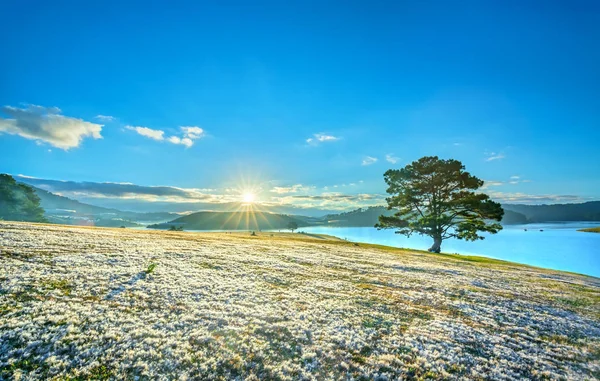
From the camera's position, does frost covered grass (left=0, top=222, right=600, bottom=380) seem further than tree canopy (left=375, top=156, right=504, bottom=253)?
No

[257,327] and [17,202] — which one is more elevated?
[17,202]

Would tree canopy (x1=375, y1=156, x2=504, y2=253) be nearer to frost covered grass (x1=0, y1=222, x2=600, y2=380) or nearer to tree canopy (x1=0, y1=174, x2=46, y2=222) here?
frost covered grass (x1=0, y1=222, x2=600, y2=380)

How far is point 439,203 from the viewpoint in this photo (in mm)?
69000

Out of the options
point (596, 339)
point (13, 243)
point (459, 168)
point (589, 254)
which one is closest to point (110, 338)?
point (13, 243)

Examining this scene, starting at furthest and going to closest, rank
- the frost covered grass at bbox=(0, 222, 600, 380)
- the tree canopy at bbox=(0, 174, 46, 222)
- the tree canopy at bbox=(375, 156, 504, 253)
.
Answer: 1. the tree canopy at bbox=(0, 174, 46, 222)
2. the tree canopy at bbox=(375, 156, 504, 253)
3. the frost covered grass at bbox=(0, 222, 600, 380)

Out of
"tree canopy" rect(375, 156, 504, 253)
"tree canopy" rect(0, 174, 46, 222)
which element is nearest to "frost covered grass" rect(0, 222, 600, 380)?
"tree canopy" rect(375, 156, 504, 253)

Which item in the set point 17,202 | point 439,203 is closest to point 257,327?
point 439,203

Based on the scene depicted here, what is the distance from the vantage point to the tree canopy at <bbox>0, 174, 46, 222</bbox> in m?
112

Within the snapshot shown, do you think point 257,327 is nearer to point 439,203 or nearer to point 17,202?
point 439,203

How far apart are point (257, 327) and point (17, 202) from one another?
157 meters

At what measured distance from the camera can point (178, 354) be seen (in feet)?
30.2

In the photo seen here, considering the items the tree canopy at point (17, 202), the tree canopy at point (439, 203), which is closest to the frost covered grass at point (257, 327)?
the tree canopy at point (439, 203)

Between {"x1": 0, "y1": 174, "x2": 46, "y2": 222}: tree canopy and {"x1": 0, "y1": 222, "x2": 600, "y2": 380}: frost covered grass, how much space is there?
13182cm

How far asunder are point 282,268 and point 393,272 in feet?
40.7
